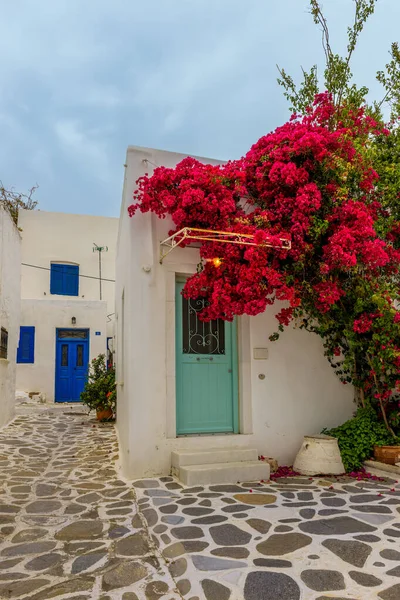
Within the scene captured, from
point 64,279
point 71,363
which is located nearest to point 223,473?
point 71,363

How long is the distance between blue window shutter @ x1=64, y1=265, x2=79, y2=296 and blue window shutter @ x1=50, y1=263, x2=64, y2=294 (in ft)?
0.48

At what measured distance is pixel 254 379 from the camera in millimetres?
6414

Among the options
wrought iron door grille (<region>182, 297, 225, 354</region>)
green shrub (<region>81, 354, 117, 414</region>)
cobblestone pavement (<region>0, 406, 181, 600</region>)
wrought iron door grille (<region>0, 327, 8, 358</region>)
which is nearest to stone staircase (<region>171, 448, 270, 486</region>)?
cobblestone pavement (<region>0, 406, 181, 600</region>)

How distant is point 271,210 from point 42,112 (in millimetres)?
51064

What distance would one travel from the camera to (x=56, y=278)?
16734 millimetres

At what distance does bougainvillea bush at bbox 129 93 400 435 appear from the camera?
18.5 feet

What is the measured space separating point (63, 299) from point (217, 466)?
12.3 m

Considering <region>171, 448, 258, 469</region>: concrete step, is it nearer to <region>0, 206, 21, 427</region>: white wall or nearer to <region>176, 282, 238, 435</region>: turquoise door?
<region>176, 282, 238, 435</region>: turquoise door

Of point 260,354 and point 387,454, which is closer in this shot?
point 387,454

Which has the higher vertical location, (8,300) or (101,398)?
(8,300)

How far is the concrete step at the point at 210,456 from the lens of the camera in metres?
5.61

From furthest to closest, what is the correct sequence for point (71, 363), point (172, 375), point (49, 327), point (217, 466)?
1. point (71, 363)
2. point (49, 327)
3. point (172, 375)
4. point (217, 466)

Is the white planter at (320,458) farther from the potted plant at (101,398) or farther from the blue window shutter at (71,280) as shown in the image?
the blue window shutter at (71,280)

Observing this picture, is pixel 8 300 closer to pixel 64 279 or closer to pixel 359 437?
pixel 64 279
